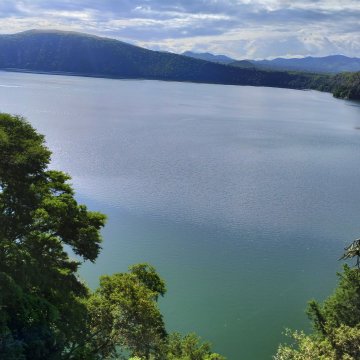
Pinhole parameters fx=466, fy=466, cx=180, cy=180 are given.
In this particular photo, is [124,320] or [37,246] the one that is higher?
[37,246]

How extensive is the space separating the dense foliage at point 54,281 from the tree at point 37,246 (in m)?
0.03

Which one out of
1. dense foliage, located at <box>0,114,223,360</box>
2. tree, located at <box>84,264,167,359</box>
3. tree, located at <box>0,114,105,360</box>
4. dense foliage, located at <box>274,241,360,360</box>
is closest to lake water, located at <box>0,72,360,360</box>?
dense foliage, located at <box>274,241,360,360</box>

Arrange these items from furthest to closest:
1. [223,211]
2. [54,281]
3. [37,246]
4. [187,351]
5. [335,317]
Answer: [223,211], [335,317], [187,351], [37,246], [54,281]

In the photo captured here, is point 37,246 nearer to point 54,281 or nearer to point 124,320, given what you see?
point 54,281

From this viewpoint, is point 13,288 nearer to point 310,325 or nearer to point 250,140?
point 310,325

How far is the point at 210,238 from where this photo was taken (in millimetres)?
34250

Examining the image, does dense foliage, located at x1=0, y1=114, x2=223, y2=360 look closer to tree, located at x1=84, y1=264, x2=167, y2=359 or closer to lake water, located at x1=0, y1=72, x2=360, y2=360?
tree, located at x1=84, y1=264, x2=167, y2=359

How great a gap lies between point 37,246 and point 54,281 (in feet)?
4.09

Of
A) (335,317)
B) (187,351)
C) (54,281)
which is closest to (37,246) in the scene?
(54,281)

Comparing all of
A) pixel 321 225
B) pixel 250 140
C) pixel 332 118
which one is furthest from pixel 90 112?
pixel 321 225

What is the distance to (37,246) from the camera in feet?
48.7

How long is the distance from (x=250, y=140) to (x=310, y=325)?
57.0 meters

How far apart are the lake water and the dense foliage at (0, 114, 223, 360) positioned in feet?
27.1

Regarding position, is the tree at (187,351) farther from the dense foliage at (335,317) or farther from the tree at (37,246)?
the tree at (37,246)
